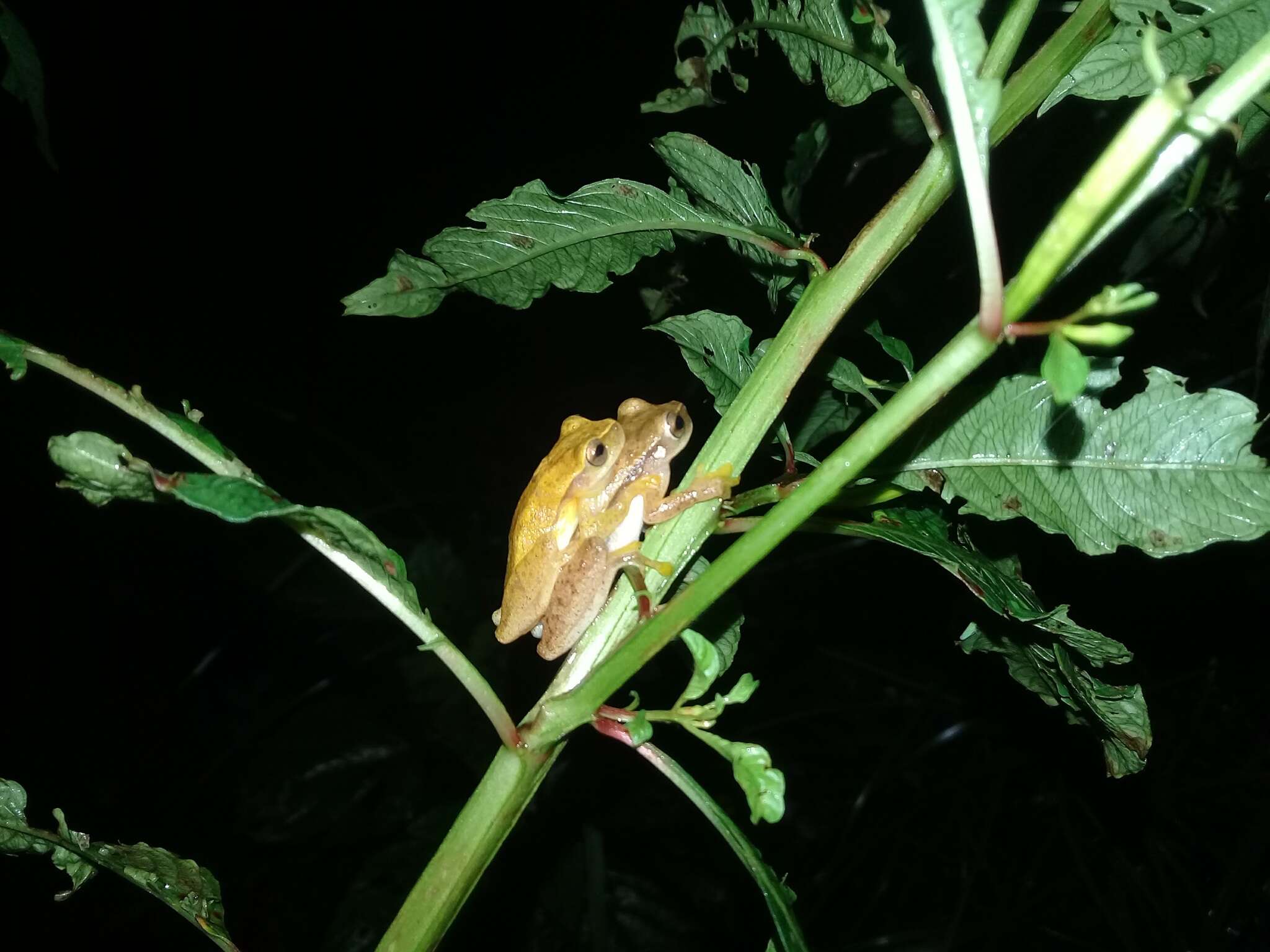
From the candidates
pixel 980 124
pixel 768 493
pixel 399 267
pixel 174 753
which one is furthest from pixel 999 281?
pixel 174 753

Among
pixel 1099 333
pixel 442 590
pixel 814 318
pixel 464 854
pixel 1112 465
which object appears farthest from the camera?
pixel 442 590

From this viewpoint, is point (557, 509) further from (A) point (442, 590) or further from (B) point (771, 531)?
(A) point (442, 590)

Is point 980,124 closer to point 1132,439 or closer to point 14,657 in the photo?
point 1132,439

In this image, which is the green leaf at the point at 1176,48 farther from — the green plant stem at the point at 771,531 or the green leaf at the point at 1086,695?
the green leaf at the point at 1086,695

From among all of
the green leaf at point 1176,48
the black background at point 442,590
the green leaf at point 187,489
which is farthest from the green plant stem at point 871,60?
the black background at point 442,590

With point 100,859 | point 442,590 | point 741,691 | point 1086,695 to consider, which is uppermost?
point 741,691

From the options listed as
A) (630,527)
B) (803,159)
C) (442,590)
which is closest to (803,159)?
(803,159)
